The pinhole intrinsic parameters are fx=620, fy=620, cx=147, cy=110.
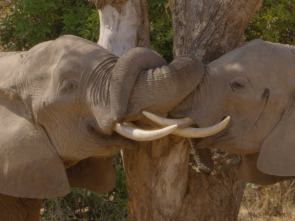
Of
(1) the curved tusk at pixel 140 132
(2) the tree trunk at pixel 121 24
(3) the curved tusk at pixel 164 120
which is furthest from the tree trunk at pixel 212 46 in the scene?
(1) the curved tusk at pixel 140 132

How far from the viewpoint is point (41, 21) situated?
5961mm

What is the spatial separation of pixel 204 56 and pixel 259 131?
713 millimetres

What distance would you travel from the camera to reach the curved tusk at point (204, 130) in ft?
9.71

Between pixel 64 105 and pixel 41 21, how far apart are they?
9.72 feet

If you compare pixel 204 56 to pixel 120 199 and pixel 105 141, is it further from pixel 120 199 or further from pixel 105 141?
pixel 120 199

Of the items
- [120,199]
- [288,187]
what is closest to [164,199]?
[120,199]

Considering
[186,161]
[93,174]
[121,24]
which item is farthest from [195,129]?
[121,24]

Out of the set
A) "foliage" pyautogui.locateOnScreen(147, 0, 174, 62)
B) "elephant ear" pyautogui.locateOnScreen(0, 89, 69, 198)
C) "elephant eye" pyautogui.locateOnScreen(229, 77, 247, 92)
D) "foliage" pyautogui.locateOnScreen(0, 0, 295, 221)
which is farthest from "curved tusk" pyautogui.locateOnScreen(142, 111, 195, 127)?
"foliage" pyautogui.locateOnScreen(147, 0, 174, 62)

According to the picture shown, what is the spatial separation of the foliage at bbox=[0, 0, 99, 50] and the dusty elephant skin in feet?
6.95

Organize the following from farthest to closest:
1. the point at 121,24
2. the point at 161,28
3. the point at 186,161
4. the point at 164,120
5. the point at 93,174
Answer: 1. the point at 161,28
2. the point at 121,24
3. the point at 93,174
4. the point at 186,161
5. the point at 164,120

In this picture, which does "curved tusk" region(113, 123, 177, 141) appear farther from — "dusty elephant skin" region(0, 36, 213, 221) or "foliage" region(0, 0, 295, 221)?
"foliage" region(0, 0, 295, 221)

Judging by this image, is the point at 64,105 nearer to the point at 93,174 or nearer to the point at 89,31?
the point at 93,174

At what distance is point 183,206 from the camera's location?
12.4ft

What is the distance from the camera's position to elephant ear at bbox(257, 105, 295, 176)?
3178 millimetres
